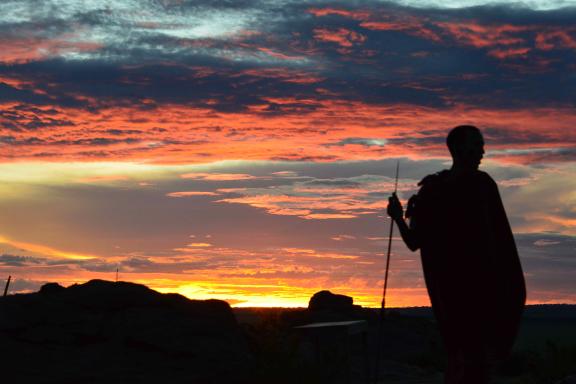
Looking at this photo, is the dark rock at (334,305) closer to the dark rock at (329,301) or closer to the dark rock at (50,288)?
the dark rock at (329,301)

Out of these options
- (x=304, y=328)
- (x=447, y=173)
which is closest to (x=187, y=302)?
(x=304, y=328)

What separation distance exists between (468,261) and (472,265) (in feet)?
0.12

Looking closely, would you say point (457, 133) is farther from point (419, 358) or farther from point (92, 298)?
point (419, 358)

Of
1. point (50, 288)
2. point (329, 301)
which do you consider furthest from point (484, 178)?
point (329, 301)

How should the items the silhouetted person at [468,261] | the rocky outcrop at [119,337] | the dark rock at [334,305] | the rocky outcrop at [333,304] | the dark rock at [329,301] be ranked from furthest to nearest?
the dark rock at [329,301] < the rocky outcrop at [333,304] < the dark rock at [334,305] < the rocky outcrop at [119,337] < the silhouetted person at [468,261]

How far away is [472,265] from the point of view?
229 inches

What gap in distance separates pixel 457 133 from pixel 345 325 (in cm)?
814

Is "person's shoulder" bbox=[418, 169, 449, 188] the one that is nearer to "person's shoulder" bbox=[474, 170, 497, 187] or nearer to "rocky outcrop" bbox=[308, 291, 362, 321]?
"person's shoulder" bbox=[474, 170, 497, 187]

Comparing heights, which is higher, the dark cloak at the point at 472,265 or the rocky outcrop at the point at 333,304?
the rocky outcrop at the point at 333,304

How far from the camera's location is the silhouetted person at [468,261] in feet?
18.9

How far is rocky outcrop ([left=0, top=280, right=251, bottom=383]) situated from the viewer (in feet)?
47.5

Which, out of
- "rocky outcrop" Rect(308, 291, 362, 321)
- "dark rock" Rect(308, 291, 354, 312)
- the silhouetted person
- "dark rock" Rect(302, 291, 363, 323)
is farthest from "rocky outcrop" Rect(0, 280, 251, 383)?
"dark rock" Rect(308, 291, 354, 312)

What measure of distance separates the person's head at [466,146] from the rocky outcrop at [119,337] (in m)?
9.32

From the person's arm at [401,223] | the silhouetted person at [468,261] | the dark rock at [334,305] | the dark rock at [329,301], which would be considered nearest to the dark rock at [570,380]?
the silhouetted person at [468,261]
